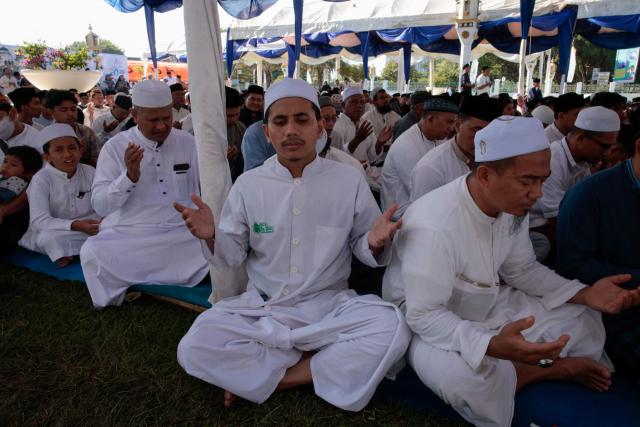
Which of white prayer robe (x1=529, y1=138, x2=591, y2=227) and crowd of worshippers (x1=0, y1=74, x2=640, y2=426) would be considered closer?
crowd of worshippers (x1=0, y1=74, x2=640, y2=426)

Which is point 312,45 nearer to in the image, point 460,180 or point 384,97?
point 384,97

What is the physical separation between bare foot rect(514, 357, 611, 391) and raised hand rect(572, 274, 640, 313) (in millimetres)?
249

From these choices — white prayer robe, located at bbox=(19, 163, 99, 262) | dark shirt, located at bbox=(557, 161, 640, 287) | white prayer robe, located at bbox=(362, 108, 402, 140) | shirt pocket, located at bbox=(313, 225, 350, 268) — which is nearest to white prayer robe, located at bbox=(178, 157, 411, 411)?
→ shirt pocket, located at bbox=(313, 225, 350, 268)

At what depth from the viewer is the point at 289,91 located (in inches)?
90.4

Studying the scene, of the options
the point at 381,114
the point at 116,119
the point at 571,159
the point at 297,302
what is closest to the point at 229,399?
the point at 297,302

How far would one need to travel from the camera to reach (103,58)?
72.8ft

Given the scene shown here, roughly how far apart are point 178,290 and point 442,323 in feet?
6.58

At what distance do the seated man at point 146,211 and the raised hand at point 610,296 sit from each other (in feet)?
8.01

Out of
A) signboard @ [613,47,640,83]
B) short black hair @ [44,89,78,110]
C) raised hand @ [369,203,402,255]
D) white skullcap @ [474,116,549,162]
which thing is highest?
signboard @ [613,47,640,83]

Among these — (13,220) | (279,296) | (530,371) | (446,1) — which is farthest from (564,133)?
(446,1)

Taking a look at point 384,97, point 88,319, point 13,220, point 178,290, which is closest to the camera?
point 88,319

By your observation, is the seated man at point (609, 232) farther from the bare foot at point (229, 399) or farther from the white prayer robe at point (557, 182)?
the bare foot at point (229, 399)

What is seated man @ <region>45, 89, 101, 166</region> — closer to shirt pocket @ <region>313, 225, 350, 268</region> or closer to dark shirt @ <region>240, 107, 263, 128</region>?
dark shirt @ <region>240, 107, 263, 128</region>

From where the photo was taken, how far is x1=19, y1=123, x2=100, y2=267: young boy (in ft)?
12.3
